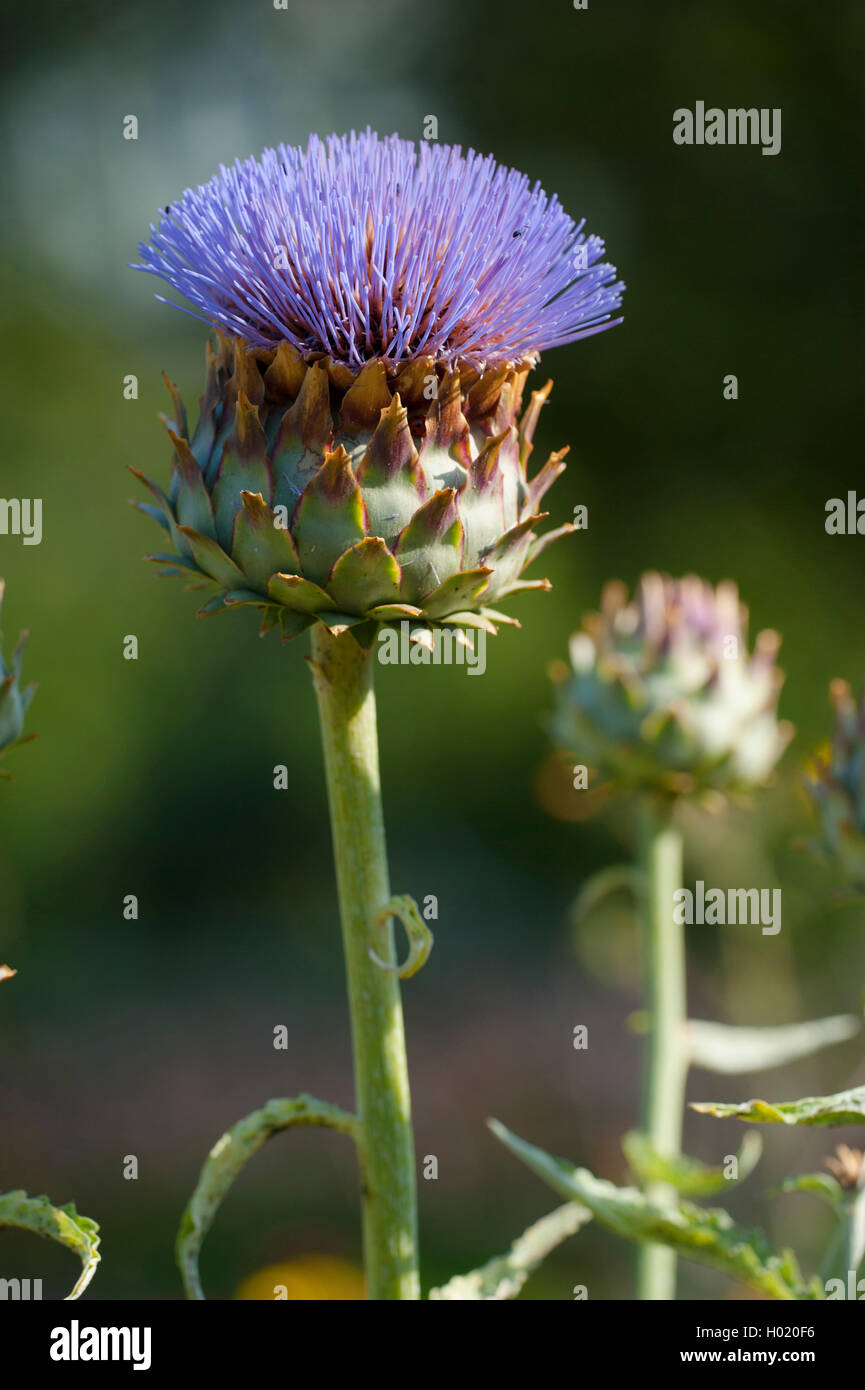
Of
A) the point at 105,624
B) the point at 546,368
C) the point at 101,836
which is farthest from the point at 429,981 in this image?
the point at 546,368

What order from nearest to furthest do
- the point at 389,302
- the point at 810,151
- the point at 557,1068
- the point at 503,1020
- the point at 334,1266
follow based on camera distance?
the point at 389,302
the point at 334,1266
the point at 557,1068
the point at 503,1020
the point at 810,151

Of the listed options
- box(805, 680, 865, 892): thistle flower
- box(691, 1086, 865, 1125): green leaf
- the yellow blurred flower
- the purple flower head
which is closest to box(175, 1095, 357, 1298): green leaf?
box(691, 1086, 865, 1125): green leaf

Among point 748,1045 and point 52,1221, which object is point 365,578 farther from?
point 748,1045

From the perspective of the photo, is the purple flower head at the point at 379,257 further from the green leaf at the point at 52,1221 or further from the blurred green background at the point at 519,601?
the blurred green background at the point at 519,601

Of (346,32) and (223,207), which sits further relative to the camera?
(346,32)

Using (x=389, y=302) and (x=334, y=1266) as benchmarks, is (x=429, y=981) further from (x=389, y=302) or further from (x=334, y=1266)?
(x=389, y=302)

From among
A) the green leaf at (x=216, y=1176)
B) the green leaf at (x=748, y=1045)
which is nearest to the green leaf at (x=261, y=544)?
the green leaf at (x=216, y=1176)

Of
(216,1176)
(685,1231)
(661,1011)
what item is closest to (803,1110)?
(685,1231)
